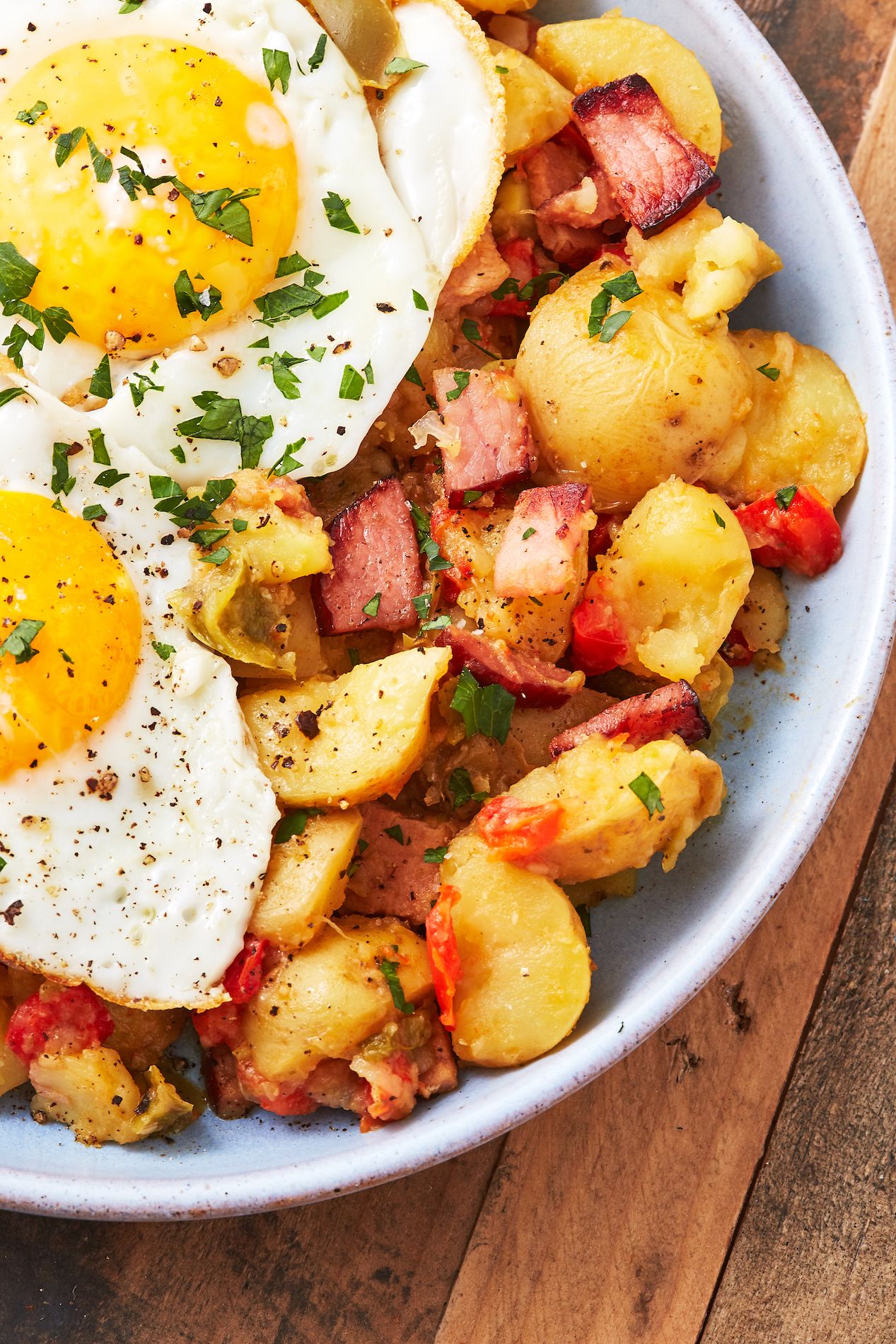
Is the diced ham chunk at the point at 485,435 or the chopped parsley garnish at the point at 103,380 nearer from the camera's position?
Answer: the chopped parsley garnish at the point at 103,380

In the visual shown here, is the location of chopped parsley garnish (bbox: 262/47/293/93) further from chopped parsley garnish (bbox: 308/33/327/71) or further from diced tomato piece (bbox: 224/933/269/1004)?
diced tomato piece (bbox: 224/933/269/1004)

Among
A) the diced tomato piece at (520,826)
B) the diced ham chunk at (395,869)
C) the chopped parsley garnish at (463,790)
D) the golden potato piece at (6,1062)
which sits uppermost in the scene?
the diced tomato piece at (520,826)

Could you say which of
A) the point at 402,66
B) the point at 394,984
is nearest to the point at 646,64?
the point at 402,66

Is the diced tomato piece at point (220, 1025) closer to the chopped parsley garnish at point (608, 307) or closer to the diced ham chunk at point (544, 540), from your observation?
the diced ham chunk at point (544, 540)

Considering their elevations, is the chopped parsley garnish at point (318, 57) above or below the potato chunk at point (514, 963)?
above

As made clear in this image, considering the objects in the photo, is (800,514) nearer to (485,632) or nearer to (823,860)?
(485,632)

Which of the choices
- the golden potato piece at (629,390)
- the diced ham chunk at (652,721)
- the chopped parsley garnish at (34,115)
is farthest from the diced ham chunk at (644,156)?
the chopped parsley garnish at (34,115)

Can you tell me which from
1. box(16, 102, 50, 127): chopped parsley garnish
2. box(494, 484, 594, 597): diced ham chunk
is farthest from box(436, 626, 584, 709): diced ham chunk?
box(16, 102, 50, 127): chopped parsley garnish

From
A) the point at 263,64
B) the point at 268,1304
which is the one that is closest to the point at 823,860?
the point at 268,1304
